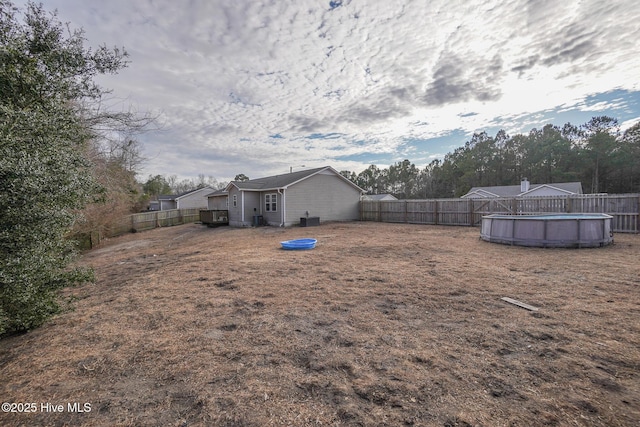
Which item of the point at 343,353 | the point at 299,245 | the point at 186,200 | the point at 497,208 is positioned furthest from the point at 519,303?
the point at 186,200

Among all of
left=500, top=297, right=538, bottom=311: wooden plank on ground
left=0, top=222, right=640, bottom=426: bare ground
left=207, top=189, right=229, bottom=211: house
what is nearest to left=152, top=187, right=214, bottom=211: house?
left=207, top=189, right=229, bottom=211: house

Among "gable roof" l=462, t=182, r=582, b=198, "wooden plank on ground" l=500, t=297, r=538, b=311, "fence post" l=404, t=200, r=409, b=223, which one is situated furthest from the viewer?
"gable roof" l=462, t=182, r=582, b=198

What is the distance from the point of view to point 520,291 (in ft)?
14.8

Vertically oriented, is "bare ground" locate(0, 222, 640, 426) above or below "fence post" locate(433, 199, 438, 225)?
below

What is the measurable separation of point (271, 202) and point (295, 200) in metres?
1.78

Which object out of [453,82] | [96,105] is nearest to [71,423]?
[96,105]

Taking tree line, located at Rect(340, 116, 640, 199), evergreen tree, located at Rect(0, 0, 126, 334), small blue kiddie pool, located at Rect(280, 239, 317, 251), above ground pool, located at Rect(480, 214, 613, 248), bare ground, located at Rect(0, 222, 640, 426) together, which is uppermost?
tree line, located at Rect(340, 116, 640, 199)

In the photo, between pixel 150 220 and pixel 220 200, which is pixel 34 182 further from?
pixel 150 220

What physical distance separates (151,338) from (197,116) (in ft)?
44.7

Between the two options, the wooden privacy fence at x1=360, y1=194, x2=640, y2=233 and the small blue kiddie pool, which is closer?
the small blue kiddie pool

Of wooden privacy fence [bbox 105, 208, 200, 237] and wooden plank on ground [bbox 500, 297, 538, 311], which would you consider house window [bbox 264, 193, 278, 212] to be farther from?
wooden plank on ground [bbox 500, 297, 538, 311]

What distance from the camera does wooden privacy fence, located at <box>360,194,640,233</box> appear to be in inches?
435

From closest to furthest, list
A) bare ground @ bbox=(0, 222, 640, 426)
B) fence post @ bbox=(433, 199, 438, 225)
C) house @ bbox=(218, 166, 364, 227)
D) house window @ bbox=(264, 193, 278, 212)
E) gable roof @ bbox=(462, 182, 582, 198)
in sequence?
bare ground @ bbox=(0, 222, 640, 426) → fence post @ bbox=(433, 199, 438, 225) → house @ bbox=(218, 166, 364, 227) → house window @ bbox=(264, 193, 278, 212) → gable roof @ bbox=(462, 182, 582, 198)

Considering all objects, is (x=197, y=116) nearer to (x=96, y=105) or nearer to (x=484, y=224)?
(x=96, y=105)
